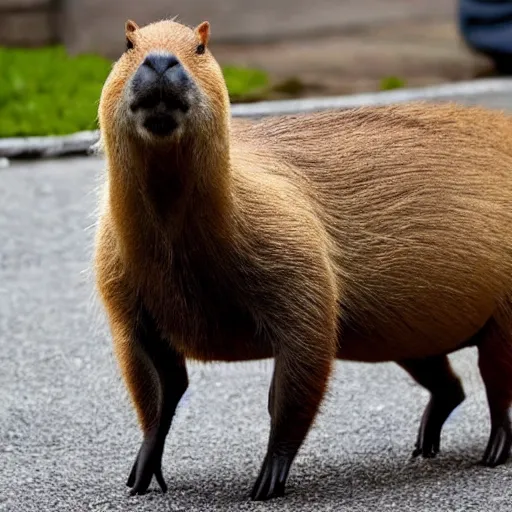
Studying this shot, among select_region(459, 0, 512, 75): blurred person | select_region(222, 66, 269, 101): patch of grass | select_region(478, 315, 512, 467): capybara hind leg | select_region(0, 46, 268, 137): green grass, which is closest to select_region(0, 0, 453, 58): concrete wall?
select_region(0, 46, 268, 137): green grass

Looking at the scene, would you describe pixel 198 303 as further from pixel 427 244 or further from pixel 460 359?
pixel 460 359

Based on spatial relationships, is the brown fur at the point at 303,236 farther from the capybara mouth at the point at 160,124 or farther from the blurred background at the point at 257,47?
the blurred background at the point at 257,47

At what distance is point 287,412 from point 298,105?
5218 millimetres

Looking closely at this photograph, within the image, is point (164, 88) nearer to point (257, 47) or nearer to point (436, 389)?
point (436, 389)

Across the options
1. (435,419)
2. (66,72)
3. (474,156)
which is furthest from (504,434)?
(66,72)

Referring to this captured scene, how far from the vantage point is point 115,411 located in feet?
16.4

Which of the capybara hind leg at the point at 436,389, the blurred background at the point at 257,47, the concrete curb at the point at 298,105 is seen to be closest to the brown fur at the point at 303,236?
the capybara hind leg at the point at 436,389

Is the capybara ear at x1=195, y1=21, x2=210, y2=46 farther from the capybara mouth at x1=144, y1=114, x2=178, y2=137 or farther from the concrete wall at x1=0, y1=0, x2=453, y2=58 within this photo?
the concrete wall at x1=0, y1=0, x2=453, y2=58

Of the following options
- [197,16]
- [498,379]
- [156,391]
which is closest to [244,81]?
[197,16]

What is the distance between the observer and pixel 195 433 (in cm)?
476

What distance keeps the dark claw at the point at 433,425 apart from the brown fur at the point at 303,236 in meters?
0.22

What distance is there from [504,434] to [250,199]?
121cm

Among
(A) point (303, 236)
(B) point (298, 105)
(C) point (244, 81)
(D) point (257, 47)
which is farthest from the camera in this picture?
(D) point (257, 47)

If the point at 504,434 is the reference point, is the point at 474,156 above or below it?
above
